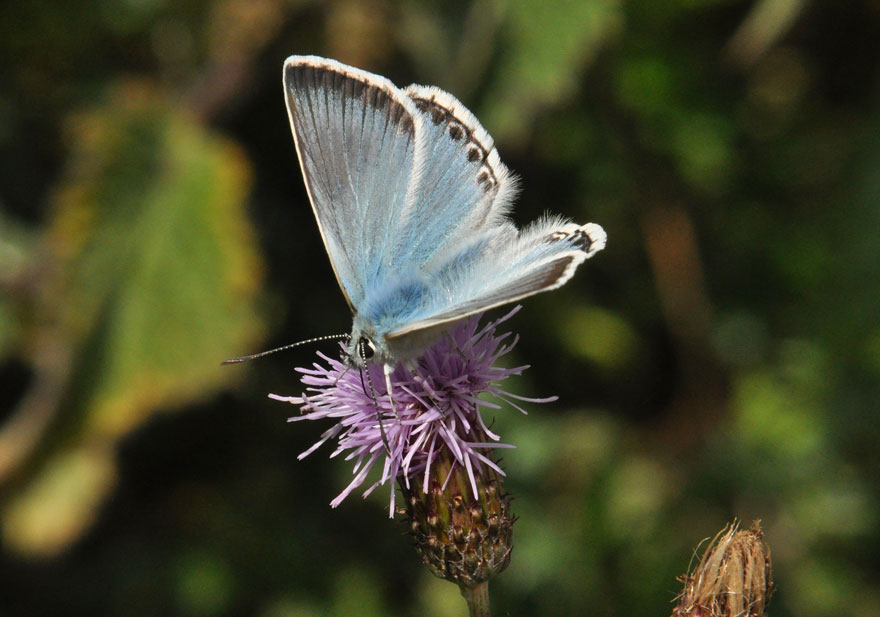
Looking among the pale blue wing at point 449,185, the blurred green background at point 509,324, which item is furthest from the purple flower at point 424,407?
the blurred green background at point 509,324

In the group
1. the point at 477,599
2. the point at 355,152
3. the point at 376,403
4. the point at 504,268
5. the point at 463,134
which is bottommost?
the point at 477,599

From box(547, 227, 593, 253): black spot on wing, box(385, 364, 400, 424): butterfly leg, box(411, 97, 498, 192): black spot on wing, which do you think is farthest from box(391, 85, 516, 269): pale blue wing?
box(385, 364, 400, 424): butterfly leg

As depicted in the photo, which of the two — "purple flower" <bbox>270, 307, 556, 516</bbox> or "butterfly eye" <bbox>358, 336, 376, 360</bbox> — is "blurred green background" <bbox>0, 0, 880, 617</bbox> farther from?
"butterfly eye" <bbox>358, 336, 376, 360</bbox>

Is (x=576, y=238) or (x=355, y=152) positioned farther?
(x=355, y=152)

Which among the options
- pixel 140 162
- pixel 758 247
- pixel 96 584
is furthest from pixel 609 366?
pixel 96 584

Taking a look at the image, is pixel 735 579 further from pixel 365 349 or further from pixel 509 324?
pixel 509 324

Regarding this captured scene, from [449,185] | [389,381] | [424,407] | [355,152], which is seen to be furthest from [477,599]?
[355,152]
